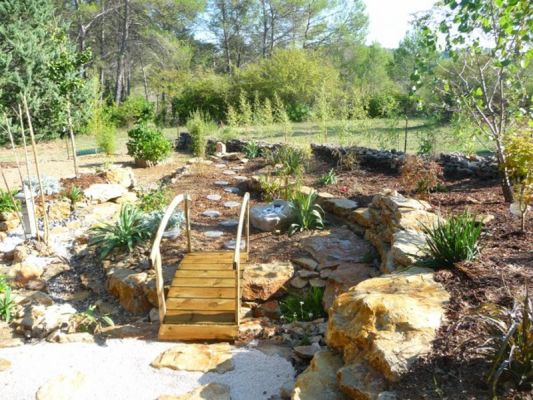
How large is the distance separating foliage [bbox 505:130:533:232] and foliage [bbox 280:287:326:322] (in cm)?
181

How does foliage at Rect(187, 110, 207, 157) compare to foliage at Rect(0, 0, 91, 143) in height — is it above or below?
below

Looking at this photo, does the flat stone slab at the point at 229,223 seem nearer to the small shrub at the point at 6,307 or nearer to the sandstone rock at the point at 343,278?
the sandstone rock at the point at 343,278

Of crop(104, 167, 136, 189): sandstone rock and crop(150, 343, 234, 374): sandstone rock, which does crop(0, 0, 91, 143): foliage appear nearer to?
crop(104, 167, 136, 189): sandstone rock

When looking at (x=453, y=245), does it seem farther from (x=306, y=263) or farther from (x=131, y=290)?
(x=131, y=290)

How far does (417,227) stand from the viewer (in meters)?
3.96

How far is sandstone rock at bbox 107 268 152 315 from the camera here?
15.0 ft

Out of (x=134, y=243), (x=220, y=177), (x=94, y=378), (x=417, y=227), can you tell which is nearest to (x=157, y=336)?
(x=94, y=378)

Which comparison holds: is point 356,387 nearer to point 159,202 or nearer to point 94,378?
point 94,378

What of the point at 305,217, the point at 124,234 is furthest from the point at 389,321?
the point at 124,234

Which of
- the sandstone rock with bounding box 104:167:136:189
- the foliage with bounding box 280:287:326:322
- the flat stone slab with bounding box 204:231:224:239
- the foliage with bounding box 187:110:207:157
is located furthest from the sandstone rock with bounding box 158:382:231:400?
the foliage with bounding box 187:110:207:157

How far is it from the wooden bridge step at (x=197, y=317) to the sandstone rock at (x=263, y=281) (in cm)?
48

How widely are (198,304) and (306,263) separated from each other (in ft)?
3.99

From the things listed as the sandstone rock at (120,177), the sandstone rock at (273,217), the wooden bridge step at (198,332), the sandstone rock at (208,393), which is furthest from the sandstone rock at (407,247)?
the sandstone rock at (120,177)

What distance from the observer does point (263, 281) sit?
438cm
